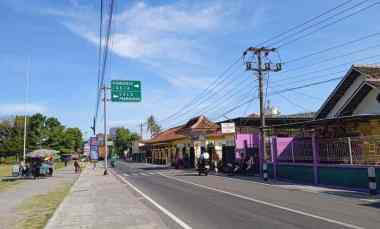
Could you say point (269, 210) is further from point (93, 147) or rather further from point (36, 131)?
point (36, 131)

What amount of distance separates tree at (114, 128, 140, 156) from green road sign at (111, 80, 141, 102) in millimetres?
104049

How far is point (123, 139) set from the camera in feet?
449

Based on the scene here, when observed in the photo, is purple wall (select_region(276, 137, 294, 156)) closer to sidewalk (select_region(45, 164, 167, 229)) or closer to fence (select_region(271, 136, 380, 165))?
fence (select_region(271, 136, 380, 165))

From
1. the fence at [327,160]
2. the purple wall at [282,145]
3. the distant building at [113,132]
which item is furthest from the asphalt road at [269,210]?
the distant building at [113,132]

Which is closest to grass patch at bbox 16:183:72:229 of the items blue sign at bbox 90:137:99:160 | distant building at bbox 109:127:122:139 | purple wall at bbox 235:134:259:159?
purple wall at bbox 235:134:259:159

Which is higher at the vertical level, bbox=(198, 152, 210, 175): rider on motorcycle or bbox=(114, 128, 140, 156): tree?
bbox=(114, 128, 140, 156): tree

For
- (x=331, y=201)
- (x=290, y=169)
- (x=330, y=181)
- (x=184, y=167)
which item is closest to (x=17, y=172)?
(x=184, y=167)

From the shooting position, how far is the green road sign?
102 ft

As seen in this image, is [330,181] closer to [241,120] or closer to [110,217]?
[110,217]

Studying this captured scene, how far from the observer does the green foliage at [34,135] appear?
9475 cm

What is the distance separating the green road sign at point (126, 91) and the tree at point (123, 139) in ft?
341

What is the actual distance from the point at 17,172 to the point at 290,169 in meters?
25.1

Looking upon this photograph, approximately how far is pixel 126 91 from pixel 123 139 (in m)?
108

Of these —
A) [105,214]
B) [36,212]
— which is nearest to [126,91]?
[36,212]
